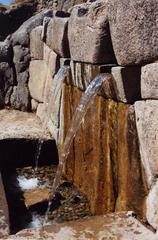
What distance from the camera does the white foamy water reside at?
4.49m

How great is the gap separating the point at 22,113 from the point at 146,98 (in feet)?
14.2

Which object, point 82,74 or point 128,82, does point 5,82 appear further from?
point 128,82

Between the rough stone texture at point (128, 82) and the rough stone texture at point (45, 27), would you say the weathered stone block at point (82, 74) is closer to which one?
the rough stone texture at point (128, 82)

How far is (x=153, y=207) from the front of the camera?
8.71 ft

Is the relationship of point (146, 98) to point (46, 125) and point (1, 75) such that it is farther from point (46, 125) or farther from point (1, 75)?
point (1, 75)

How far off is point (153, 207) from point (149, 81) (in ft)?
A: 2.54

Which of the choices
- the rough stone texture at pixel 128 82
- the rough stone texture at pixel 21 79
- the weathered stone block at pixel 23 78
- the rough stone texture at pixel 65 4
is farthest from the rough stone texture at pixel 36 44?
the rough stone texture at pixel 128 82

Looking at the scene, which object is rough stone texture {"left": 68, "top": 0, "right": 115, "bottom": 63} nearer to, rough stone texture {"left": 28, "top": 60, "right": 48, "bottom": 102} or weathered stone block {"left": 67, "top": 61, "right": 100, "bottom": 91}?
weathered stone block {"left": 67, "top": 61, "right": 100, "bottom": 91}

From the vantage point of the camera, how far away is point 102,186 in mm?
3590

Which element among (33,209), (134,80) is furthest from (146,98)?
(33,209)

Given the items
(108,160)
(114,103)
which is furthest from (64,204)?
(114,103)

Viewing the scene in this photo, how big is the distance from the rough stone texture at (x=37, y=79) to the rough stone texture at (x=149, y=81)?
3.42 meters

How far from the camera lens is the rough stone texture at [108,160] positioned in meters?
3.00

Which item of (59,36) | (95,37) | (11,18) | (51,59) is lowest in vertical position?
(51,59)
